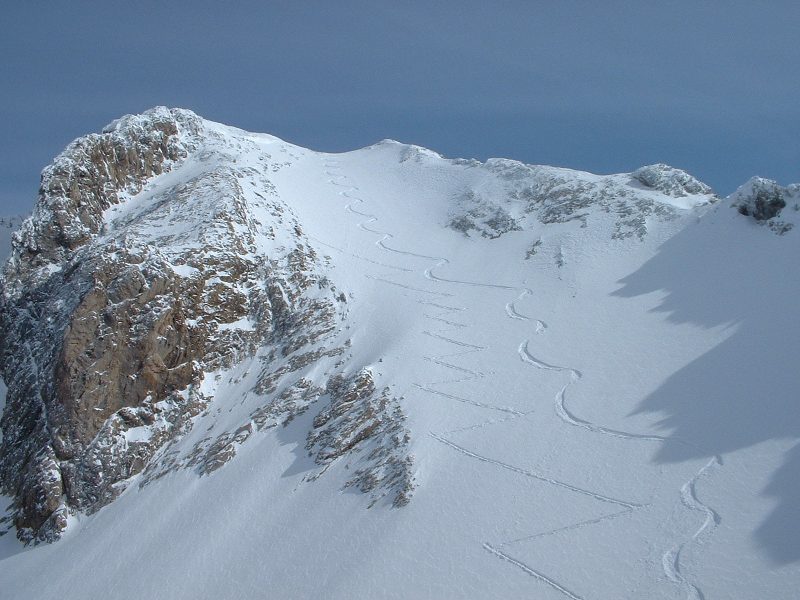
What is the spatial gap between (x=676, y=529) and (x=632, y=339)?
1000 centimetres

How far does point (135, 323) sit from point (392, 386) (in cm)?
1140

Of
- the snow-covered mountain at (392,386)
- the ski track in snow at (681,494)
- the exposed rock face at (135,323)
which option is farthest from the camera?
the exposed rock face at (135,323)

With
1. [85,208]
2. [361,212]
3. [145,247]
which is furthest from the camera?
[361,212]

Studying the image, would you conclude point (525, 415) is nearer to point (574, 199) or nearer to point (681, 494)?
point (681, 494)

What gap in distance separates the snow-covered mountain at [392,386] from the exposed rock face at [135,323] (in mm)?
123

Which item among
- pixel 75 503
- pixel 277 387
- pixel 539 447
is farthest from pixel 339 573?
pixel 75 503

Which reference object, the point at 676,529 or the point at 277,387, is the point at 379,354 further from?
the point at 676,529

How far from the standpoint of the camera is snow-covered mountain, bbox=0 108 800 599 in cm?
1705

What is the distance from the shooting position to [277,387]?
2678 centimetres

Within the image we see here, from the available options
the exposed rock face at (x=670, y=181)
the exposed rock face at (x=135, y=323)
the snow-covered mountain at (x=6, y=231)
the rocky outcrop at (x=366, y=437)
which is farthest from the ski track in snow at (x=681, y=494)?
the snow-covered mountain at (x=6, y=231)

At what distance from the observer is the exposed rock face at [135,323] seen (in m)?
25.7

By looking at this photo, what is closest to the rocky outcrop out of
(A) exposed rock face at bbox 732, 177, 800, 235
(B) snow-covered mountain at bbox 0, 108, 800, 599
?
(B) snow-covered mountain at bbox 0, 108, 800, 599

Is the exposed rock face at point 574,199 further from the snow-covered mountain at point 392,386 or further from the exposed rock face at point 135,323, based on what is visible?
the exposed rock face at point 135,323

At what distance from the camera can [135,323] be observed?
2752cm
